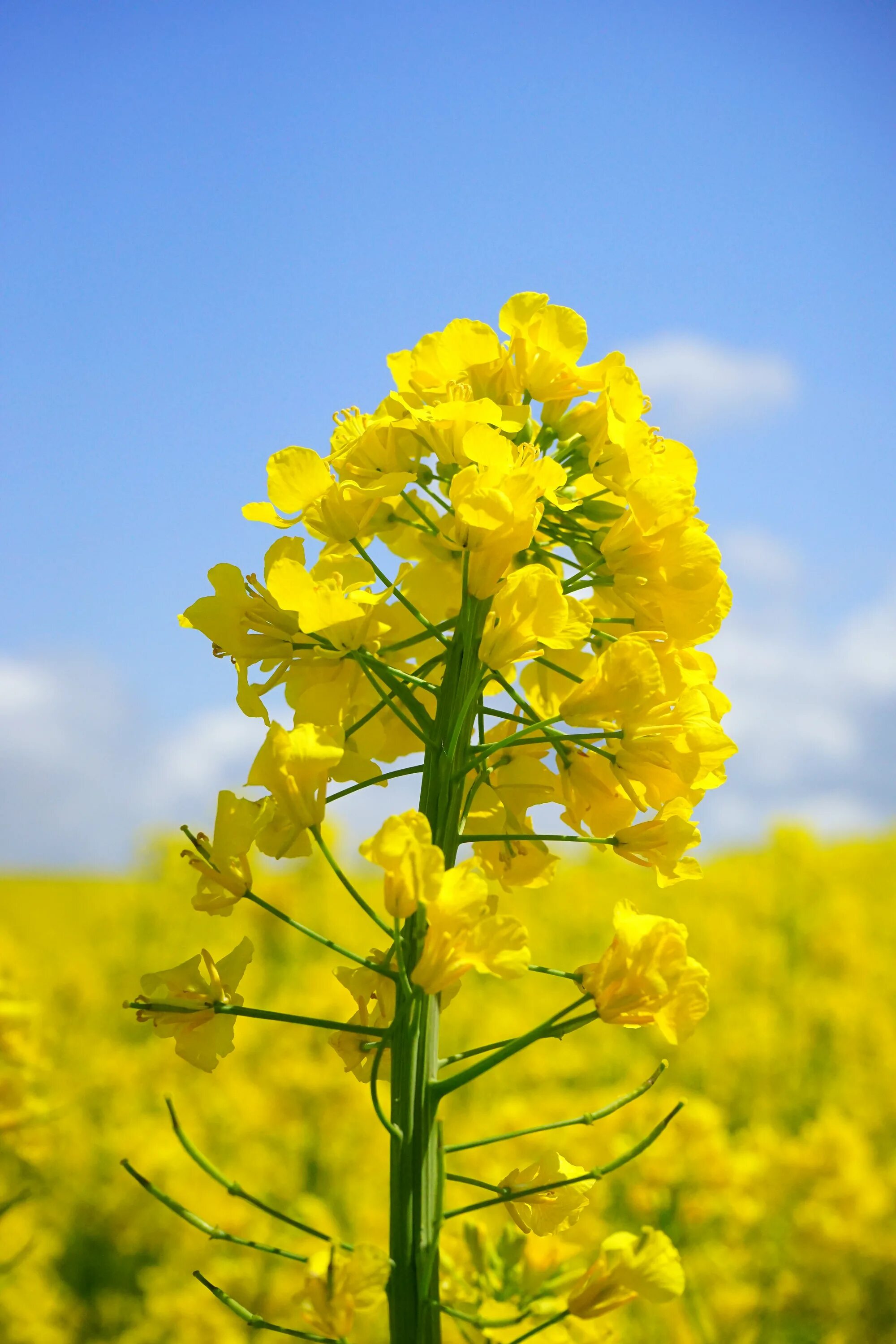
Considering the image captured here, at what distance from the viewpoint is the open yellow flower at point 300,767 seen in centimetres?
126

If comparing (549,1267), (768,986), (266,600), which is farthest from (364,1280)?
(768,986)

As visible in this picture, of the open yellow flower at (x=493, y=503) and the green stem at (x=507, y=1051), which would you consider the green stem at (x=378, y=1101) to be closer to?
the green stem at (x=507, y=1051)

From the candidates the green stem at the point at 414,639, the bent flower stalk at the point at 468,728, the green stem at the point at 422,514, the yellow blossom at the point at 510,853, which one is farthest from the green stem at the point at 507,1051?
the green stem at the point at 422,514

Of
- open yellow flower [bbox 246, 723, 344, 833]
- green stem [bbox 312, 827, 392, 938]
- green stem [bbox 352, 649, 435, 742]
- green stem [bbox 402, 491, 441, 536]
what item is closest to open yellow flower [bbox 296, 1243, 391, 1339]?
green stem [bbox 312, 827, 392, 938]

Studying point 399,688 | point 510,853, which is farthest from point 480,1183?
point 399,688

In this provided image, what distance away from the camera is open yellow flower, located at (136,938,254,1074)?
135cm

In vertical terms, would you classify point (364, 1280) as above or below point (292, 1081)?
below

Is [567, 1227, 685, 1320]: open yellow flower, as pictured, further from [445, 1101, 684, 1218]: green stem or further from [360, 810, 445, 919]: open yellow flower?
[360, 810, 445, 919]: open yellow flower

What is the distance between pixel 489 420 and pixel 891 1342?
4682mm

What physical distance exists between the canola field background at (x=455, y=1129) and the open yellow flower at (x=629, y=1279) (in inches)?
10.6

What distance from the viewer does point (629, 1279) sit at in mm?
1305

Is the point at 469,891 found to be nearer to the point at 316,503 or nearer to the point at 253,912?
the point at 316,503

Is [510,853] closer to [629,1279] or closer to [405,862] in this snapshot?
[405,862]

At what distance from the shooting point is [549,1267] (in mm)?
1786
